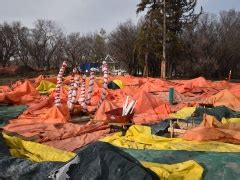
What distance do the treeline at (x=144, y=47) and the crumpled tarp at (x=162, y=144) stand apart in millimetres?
34130

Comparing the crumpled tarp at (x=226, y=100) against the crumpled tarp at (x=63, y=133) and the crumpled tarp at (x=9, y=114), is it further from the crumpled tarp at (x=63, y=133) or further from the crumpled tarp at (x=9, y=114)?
the crumpled tarp at (x=9, y=114)

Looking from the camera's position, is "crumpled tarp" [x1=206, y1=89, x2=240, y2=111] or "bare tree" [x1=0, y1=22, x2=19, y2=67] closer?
"crumpled tarp" [x1=206, y1=89, x2=240, y2=111]

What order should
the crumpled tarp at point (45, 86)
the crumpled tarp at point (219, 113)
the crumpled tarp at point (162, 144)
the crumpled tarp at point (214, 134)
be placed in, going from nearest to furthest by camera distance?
the crumpled tarp at point (162, 144) < the crumpled tarp at point (214, 134) < the crumpled tarp at point (219, 113) < the crumpled tarp at point (45, 86)

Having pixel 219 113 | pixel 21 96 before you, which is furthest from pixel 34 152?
pixel 21 96

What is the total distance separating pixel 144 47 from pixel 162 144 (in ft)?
118

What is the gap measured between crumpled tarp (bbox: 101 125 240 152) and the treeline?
34130mm

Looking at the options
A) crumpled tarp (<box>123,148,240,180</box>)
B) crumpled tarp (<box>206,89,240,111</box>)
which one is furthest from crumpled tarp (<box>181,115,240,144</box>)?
crumpled tarp (<box>206,89,240,111</box>)

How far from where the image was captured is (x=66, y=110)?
1459 centimetres

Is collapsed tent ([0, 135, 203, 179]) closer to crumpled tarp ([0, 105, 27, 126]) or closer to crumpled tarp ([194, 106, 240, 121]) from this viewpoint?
crumpled tarp ([194, 106, 240, 121])

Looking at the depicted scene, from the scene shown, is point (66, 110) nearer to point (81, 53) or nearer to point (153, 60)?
point (153, 60)

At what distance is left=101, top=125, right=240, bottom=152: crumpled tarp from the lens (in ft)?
26.9

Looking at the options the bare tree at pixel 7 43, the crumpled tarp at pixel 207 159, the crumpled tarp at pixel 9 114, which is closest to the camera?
the crumpled tarp at pixel 207 159

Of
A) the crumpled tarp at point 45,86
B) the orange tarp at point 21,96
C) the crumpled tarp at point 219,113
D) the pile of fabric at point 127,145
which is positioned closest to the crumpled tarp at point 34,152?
the pile of fabric at point 127,145

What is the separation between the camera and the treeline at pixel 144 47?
44.8m
